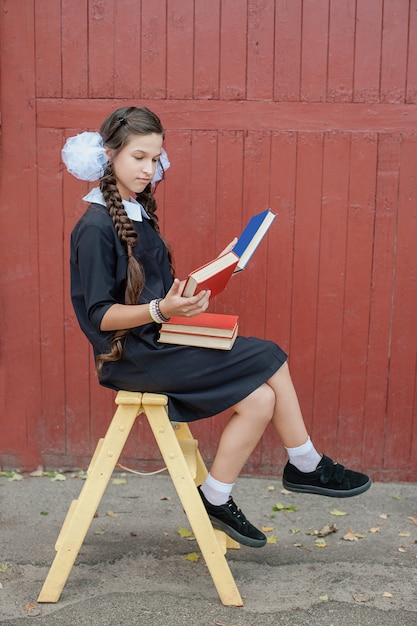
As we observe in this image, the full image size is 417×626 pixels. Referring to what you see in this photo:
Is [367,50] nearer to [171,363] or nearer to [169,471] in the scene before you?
[171,363]

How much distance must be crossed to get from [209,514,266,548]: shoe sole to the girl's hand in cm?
84

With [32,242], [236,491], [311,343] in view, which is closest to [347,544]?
[236,491]

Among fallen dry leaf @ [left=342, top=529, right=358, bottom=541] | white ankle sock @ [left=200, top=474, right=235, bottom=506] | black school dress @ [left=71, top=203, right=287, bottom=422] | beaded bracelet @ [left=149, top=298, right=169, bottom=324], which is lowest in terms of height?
fallen dry leaf @ [left=342, top=529, right=358, bottom=541]

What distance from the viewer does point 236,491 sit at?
4203 mm

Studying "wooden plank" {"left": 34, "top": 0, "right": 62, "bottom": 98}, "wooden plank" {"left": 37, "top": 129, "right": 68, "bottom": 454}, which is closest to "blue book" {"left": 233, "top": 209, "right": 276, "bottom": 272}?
"wooden plank" {"left": 37, "top": 129, "right": 68, "bottom": 454}

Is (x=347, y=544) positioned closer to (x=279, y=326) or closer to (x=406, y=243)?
(x=279, y=326)

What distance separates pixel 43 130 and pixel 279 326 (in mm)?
1552

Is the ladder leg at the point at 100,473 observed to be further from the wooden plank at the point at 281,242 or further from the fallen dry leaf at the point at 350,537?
the wooden plank at the point at 281,242

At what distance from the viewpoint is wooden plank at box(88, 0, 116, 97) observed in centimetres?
402

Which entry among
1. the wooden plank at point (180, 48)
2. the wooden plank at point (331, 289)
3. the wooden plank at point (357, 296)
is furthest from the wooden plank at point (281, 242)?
the wooden plank at point (180, 48)

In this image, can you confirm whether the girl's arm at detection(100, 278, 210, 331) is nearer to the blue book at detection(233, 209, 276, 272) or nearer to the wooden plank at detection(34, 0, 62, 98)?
the blue book at detection(233, 209, 276, 272)

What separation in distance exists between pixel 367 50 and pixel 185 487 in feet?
7.74

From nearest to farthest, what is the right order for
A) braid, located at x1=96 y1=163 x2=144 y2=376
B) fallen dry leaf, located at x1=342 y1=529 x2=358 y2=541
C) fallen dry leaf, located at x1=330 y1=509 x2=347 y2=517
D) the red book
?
1. the red book
2. braid, located at x1=96 y1=163 x2=144 y2=376
3. fallen dry leaf, located at x1=342 y1=529 x2=358 y2=541
4. fallen dry leaf, located at x1=330 y1=509 x2=347 y2=517

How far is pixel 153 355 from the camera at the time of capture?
9.68ft
